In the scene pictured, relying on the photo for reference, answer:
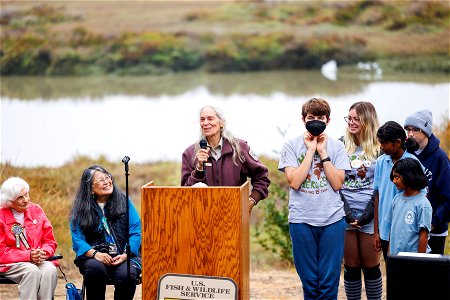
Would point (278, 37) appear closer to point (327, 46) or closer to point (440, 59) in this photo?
point (327, 46)

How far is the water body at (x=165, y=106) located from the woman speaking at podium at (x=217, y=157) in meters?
6.95

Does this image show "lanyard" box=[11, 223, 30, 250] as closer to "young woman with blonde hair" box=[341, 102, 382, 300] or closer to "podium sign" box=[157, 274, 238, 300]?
"podium sign" box=[157, 274, 238, 300]

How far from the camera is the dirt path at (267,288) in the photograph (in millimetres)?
7219

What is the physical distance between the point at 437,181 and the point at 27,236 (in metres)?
2.58

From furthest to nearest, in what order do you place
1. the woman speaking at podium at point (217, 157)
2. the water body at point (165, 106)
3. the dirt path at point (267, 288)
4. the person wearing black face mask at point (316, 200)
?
the water body at point (165, 106)
the dirt path at point (267, 288)
the woman speaking at podium at point (217, 157)
the person wearing black face mask at point (316, 200)

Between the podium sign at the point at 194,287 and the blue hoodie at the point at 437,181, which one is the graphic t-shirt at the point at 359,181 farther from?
the podium sign at the point at 194,287

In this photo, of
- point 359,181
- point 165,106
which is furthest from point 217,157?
point 165,106

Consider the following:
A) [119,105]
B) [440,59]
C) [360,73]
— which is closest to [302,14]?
[360,73]

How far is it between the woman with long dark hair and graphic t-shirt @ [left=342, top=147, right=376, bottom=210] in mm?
1376

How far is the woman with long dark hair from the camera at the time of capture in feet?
17.5

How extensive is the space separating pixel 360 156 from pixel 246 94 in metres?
8.52

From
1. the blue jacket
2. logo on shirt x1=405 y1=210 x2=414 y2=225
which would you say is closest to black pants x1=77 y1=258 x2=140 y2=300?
the blue jacket

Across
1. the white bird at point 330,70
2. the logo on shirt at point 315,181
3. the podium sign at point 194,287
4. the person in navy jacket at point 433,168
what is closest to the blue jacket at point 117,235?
the podium sign at point 194,287

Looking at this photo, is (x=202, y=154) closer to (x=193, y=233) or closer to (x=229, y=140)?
(x=229, y=140)
